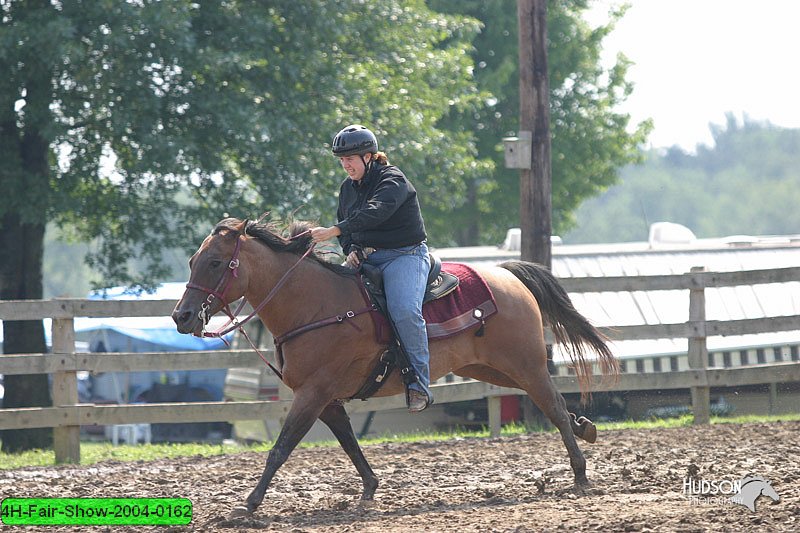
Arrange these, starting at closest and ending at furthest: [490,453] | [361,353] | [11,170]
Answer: [361,353], [490,453], [11,170]

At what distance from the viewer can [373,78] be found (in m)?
16.1

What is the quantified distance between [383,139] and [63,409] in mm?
7293

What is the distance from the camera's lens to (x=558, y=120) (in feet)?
93.7

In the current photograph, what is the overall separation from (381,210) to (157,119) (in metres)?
7.76

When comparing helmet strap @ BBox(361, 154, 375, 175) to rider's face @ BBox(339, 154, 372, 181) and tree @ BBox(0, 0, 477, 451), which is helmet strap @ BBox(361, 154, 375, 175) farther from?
tree @ BBox(0, 0, 477, 451)

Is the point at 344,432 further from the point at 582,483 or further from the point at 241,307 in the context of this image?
the point at 582,483

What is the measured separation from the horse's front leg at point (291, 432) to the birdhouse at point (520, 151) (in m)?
5.45

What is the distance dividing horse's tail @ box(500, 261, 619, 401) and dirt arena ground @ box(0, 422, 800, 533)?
32.2 inches

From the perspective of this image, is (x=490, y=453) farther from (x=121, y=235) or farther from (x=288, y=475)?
(x=121, y=235)

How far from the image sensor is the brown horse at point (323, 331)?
6.28 metres

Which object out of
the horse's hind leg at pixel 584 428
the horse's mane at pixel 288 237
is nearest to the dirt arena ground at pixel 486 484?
the horse's hind leg at pixel 584 428

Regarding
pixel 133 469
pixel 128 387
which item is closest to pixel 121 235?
pixel 133 469

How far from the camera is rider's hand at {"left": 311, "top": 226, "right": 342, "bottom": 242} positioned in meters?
6.51

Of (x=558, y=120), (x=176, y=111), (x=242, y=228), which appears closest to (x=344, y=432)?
(x=242, y=228)
